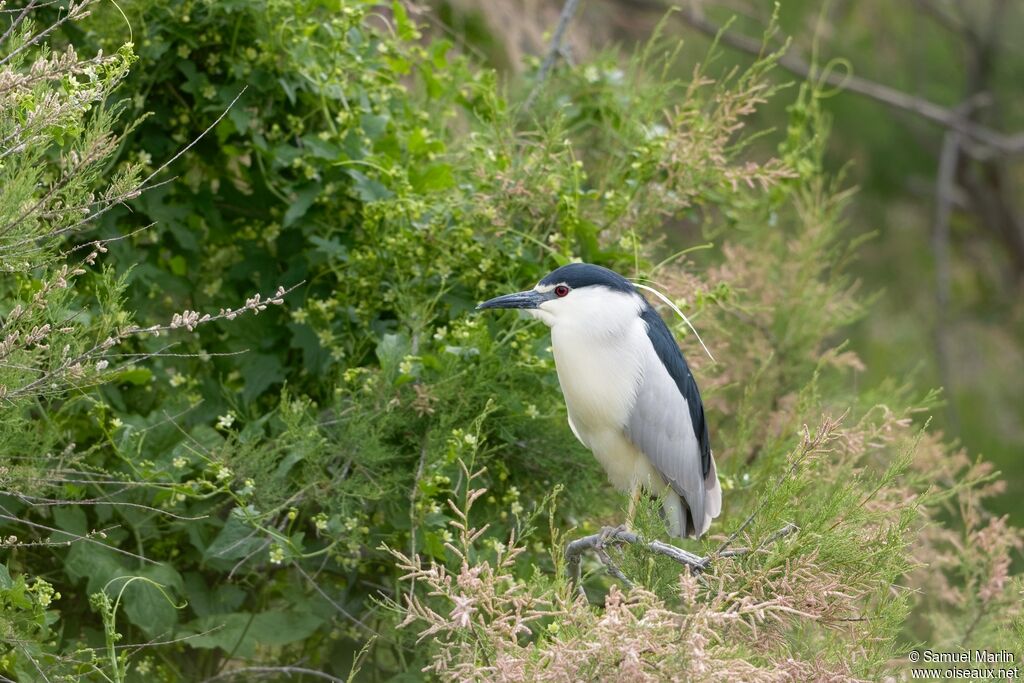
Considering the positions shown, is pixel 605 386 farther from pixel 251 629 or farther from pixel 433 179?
pixel 251 629

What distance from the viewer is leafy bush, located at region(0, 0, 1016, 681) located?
1.93 meters

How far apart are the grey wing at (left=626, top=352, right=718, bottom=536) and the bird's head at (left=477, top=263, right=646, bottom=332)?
0.18 metres

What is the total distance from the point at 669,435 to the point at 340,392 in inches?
25.7

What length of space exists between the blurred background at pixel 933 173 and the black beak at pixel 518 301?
2674mm

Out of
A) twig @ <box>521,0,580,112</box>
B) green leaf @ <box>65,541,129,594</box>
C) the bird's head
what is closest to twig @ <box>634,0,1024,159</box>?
twig @ <box>521,0,580,112</box>

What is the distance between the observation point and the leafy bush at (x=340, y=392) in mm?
1926

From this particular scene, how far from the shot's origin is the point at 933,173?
21.6ft

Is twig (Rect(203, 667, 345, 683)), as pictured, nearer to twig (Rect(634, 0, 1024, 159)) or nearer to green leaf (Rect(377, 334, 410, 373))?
green leaf (Rect(377, 334, 410, 373))

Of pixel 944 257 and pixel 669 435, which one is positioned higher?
pixel 669 435

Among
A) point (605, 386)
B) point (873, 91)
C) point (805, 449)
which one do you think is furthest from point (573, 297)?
point (873, 91)

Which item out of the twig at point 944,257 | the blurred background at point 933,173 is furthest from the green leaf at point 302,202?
the twig at point 944,257

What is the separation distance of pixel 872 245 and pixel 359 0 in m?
4.78

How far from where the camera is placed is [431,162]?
250cm

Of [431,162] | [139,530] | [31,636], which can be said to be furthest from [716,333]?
[31,636]
